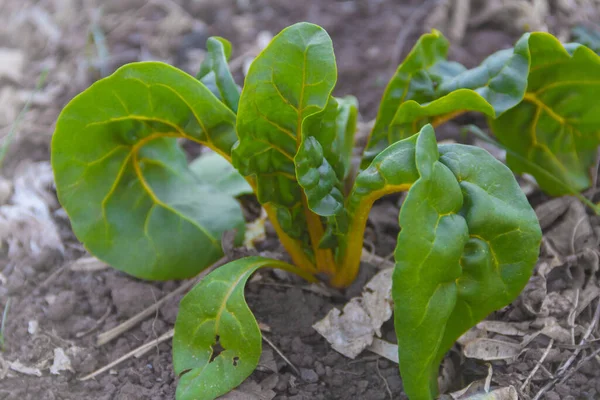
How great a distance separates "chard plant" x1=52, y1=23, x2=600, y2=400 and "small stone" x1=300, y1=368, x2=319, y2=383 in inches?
7.5

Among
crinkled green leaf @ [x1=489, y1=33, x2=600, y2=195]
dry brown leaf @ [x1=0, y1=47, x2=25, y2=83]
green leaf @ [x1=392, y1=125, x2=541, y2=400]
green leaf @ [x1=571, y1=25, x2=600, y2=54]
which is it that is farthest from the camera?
dry brown leaf @ [x1=0, y1=47, x2=25, y2=83]

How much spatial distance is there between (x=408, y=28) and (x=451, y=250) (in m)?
1.96

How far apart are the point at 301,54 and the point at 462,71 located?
74 cm

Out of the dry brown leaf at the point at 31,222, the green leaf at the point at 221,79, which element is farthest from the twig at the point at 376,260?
the dry brown leaf at the point at 31,222

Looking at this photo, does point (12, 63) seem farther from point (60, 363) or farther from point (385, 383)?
point (385, 383)

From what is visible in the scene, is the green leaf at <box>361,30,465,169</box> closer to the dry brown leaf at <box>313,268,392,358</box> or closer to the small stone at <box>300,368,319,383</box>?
the dry brown leaf at <box>313,268,392,358</box>

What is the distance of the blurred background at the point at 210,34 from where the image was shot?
10.2 ft

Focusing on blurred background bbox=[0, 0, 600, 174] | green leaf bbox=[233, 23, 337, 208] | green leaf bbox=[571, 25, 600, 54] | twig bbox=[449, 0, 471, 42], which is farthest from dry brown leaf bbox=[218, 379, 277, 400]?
twig bbox=[449, 0, 471, 42]

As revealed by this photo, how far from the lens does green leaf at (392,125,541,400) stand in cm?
150

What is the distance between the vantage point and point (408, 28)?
10.7 ft

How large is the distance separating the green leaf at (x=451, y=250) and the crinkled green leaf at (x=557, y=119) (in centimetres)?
60

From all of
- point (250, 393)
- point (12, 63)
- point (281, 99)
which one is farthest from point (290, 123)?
point (12, 63)

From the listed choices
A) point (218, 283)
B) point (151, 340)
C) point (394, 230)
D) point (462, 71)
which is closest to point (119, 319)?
point (151, 340)

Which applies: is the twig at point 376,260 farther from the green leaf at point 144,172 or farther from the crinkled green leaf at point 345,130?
the green leaf at point 144,172
